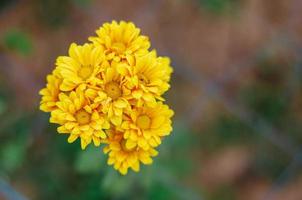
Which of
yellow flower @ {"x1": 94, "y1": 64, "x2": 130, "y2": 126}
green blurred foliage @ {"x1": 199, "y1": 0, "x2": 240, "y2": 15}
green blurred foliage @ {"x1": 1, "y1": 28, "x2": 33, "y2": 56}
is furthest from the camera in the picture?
green blurred foliage @ {"x1": 199, "y1": 0, "x2": 240, "y2": 15}

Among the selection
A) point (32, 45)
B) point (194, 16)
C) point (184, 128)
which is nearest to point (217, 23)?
point (194, 16)

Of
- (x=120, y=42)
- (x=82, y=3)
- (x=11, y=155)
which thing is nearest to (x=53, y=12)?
(x=82, y=3)

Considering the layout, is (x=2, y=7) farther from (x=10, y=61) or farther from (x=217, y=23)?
(x=217, y=23)

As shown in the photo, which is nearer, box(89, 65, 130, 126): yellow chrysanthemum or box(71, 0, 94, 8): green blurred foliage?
box(89, 65, 130, 126): yellow chrysanthemum

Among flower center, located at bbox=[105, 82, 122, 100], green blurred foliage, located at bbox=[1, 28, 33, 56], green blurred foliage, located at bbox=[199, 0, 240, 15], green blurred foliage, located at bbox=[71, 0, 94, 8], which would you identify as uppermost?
green blurred foliage, located at bbox=[199, 0, 240, 15]

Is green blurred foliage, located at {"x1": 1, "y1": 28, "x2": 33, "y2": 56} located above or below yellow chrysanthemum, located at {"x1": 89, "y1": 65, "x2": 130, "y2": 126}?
above

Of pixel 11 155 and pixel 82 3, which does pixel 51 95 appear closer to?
pixel 11 155

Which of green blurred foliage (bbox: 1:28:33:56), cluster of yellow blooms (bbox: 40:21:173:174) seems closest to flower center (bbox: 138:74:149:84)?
cluster of yellow blooms (bbox: 40:21:173:174)

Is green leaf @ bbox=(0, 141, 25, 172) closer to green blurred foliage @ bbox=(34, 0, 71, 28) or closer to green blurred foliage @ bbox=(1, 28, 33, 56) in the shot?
green blurred foliage @ bbox=(1, 28, 33, 56)
